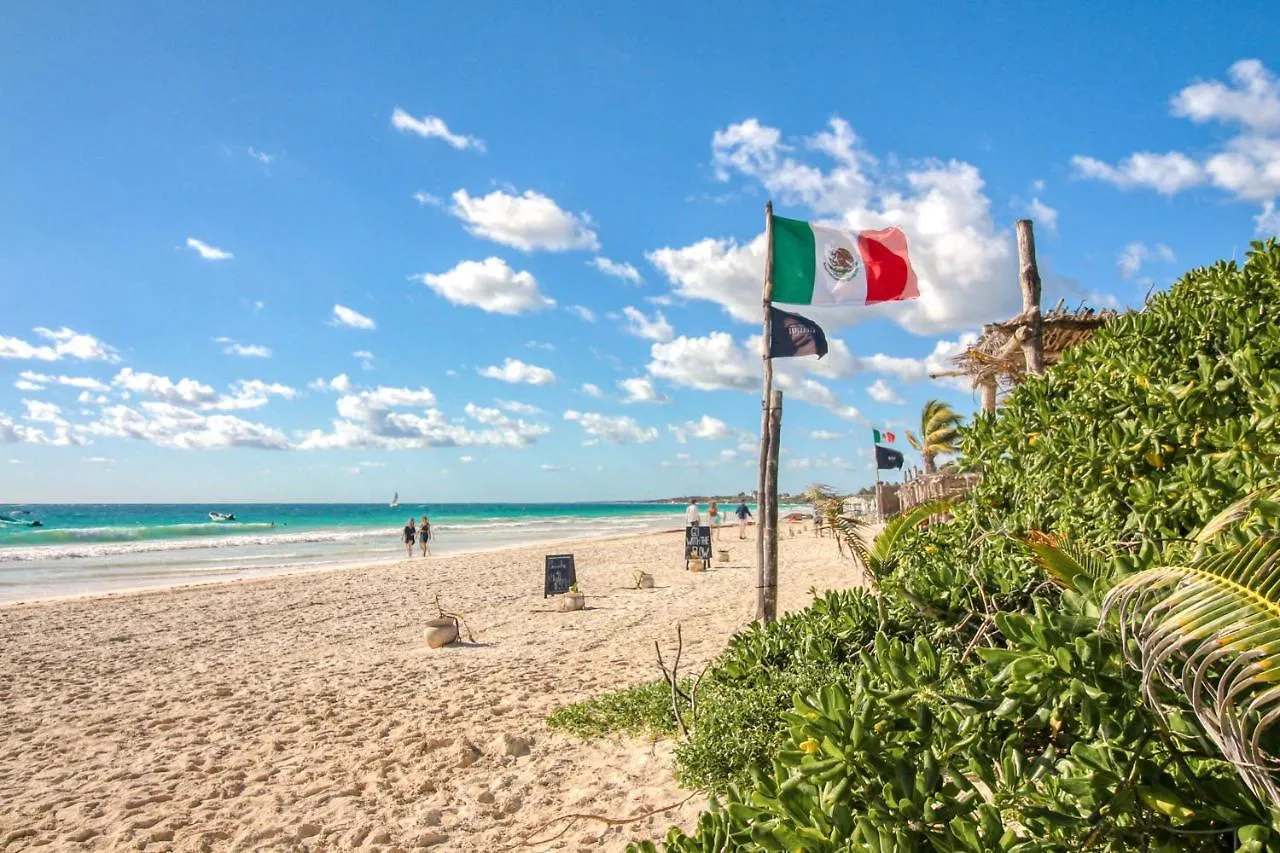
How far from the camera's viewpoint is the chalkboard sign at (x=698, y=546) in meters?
17.3

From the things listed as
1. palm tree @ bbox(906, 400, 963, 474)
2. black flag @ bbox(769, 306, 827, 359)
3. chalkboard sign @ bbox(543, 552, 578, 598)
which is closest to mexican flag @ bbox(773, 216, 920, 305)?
black flag @ bbox(769, 306, 827, 359)

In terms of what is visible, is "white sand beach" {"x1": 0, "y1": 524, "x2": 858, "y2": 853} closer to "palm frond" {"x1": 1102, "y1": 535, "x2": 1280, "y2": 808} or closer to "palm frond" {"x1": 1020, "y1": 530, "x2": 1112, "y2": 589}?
"palm frond" {"x1": 1020, "y1": 530, "x2": 1112, "y2": 589}

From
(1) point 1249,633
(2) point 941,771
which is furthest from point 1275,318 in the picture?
(2) point 941,771

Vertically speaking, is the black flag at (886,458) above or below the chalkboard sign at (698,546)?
above

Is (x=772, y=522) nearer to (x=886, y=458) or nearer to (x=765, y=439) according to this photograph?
(x=765, y=439)

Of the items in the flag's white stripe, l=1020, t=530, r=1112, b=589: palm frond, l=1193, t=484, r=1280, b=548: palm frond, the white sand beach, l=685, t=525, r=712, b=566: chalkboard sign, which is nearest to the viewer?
l=1193, t=484, r=1280, b=548: palm frond

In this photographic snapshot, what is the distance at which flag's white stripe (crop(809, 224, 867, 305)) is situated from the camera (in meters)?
6.87

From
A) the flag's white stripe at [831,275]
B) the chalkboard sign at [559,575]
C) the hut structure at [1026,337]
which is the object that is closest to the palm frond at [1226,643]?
the hut structure at [1026,337]

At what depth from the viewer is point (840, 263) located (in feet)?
23.0

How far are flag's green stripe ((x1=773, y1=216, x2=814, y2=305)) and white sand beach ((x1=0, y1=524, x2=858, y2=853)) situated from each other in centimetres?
363

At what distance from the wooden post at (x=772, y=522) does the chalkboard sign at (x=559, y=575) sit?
22.7ft

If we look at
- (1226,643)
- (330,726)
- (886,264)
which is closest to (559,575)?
(330,726)

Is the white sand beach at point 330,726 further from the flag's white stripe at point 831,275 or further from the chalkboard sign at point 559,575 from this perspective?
the flag's white stripe at point 831,275

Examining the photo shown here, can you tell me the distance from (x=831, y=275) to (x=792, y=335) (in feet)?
2.90
